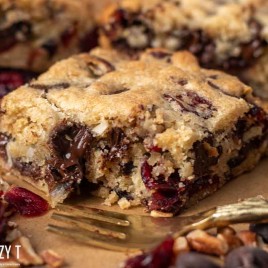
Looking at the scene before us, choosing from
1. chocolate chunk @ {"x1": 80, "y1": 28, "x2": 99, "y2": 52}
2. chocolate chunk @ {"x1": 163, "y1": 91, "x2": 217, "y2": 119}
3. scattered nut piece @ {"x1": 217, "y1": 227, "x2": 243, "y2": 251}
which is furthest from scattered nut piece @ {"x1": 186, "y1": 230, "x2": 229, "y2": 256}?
chocolate chunk @ {"x1": 80, "y1": 28, "x2": 99, "y2": 52}

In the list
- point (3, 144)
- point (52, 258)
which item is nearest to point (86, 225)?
point (52, 258)

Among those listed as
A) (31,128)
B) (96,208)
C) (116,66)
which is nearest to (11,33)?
(116,66)

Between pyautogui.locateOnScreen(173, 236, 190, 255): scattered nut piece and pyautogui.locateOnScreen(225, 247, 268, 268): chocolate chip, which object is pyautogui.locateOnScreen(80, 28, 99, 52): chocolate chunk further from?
pyautogui.locateOnScreen(225, 247, 268, 268): chocolate chip

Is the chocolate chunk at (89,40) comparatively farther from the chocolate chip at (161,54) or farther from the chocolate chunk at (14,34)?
the chocolate chip at (161,54)

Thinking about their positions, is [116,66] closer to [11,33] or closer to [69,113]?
[69,113]

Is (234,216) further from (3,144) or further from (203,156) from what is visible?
(3,144)

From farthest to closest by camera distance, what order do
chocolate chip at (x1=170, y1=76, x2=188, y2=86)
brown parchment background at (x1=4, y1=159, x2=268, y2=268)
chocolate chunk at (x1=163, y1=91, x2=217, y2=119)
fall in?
1. chocolate chip at (x1=170, y1=76, x2=188, y2=86)
2. chocolate chunk at (x1=163, y1=91, x2=217, y2=119)
3. brown parchment background at (x1=4, y1=159, x2=268, y2=268)
